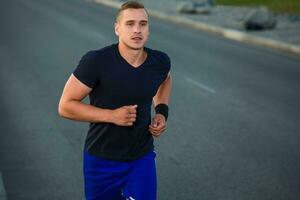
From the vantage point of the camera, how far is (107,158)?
3.76 m

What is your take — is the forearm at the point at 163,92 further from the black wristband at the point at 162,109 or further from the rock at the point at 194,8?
the rock at the point at 194,8

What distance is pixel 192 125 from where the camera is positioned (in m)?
9.19

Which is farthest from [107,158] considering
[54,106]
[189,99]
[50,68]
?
[50,68]

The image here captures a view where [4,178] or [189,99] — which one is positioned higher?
[4,178]

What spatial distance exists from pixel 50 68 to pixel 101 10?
18.2 meters

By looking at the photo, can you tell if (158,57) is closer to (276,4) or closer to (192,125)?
(192,125)

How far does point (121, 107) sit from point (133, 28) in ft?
1.66

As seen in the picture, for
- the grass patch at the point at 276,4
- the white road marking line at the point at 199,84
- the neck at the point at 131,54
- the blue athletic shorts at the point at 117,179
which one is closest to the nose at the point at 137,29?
the neck at the point at 131,54

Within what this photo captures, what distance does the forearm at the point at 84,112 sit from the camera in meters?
3.58

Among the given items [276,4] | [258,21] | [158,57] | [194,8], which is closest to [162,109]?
[158,57]

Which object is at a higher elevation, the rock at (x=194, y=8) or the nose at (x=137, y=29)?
the nose at (x=137, y=29)

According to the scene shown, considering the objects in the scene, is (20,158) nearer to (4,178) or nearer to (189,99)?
(4,178)

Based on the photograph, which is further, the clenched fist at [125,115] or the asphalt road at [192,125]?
the asphalt road at [192,125]

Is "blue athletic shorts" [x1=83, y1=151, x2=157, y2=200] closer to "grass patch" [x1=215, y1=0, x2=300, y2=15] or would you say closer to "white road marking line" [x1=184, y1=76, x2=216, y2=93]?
"white road marking line" [x1=184, y1=76, x2=216, y2=93]
